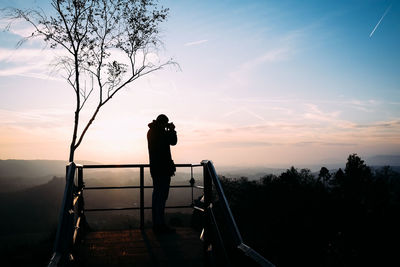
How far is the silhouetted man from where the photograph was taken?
5.62 meters

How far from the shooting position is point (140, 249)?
4.57 m

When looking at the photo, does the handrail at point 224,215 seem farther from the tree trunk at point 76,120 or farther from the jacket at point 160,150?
the tree trunk at point 76,120

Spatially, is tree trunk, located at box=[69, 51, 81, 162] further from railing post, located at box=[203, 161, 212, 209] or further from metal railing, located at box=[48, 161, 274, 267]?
railing post, located at box=[203, 161, 212, 209]

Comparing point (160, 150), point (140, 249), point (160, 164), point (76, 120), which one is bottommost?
point (140, 249)

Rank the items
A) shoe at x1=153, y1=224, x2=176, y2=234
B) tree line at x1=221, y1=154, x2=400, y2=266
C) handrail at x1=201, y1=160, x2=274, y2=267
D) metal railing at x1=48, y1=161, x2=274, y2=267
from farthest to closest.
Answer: tree line at x1=221, y1=154, x2=400, y2=266
shoe at x1=153, y1=224, x2=176, y2=234
metal railing at x1=48, y1=161, x2=274, y2=267
handrail at x1=201, y1=160, x2=274, y2=267

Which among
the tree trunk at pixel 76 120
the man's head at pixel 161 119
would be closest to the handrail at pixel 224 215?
the man's head at pixel 161 119

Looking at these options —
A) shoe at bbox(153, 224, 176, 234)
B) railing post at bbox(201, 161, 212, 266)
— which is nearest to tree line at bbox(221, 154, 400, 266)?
shoe at bbox(153, 224, 176, 234)

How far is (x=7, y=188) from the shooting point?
19738 cm

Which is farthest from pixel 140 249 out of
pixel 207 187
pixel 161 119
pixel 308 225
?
pixel 308 225

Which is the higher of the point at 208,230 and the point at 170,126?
the point at 170,126

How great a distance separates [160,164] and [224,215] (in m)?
2.40

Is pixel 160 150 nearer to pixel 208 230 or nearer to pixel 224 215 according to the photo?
pixel 208 230

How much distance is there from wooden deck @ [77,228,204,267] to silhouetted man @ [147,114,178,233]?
323mm

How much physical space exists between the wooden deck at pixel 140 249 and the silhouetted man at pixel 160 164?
32 centimetres
